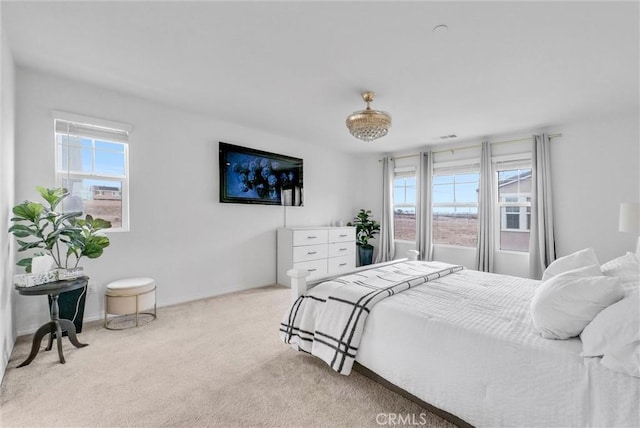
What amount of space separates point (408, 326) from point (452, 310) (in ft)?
1.07

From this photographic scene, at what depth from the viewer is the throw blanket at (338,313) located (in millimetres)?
1894

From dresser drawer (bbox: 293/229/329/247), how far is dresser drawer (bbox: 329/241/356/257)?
23 centimetres

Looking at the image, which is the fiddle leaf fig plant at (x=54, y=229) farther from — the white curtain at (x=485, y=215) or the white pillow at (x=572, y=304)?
the white curtain at (x=485, y=215)

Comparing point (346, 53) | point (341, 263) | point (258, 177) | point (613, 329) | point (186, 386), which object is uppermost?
point (346, 53)

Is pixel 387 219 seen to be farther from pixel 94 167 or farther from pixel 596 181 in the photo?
pixel 94 167

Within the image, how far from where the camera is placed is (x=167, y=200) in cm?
351

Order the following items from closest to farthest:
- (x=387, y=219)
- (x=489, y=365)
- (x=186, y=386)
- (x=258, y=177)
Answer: (x=489, y=365) → (x=186, y=386) → (x=258, y=177) → (x=387, y=219)

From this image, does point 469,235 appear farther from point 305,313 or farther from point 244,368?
point 244,368

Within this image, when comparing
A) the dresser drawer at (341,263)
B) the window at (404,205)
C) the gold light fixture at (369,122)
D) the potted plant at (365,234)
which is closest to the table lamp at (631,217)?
the gold light fixture at (369,122)

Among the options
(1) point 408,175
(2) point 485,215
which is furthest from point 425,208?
(2) point 485,215

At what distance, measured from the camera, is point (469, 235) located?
4.96 metres

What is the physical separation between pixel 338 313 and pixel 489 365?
36.4 inches

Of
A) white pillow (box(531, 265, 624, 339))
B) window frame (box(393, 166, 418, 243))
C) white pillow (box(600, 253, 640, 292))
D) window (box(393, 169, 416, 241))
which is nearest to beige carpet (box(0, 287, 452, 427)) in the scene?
white pillow (box(531, 265, 624, 339))

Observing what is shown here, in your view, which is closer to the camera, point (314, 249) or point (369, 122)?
point (369, 122)
